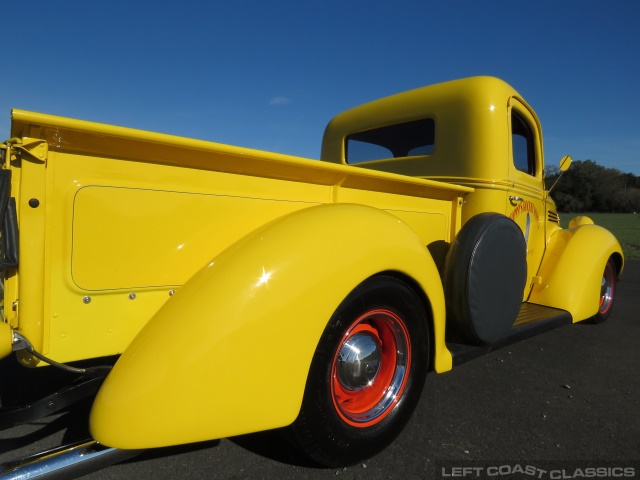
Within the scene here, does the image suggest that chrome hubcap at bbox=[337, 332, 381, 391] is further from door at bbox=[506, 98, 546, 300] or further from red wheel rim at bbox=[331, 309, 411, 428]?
door at bbox=[506, 98, 546, 300]

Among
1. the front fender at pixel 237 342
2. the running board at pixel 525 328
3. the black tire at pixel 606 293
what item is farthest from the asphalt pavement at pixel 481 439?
the black tire at pixel 606 293

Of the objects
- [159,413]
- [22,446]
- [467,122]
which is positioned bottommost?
[22,446]

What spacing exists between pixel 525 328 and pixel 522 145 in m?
1.71

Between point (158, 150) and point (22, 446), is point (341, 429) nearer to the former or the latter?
point (158, 150)

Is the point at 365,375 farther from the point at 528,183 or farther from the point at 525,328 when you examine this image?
the point at 528,183

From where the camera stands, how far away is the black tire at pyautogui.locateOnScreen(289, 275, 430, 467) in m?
1.70

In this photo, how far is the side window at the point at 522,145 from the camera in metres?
3.50

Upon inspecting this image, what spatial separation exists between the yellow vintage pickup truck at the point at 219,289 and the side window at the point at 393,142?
1.20 m

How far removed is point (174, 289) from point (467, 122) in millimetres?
2518

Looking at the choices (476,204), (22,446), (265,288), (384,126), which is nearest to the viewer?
Answer: (265,288)

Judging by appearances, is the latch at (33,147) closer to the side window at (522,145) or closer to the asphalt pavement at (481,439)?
the asphalt pavement at (481,439)

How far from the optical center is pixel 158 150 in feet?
5.02

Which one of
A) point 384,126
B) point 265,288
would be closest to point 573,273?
point 384,126

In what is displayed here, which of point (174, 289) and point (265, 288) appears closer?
point (265, 288)
